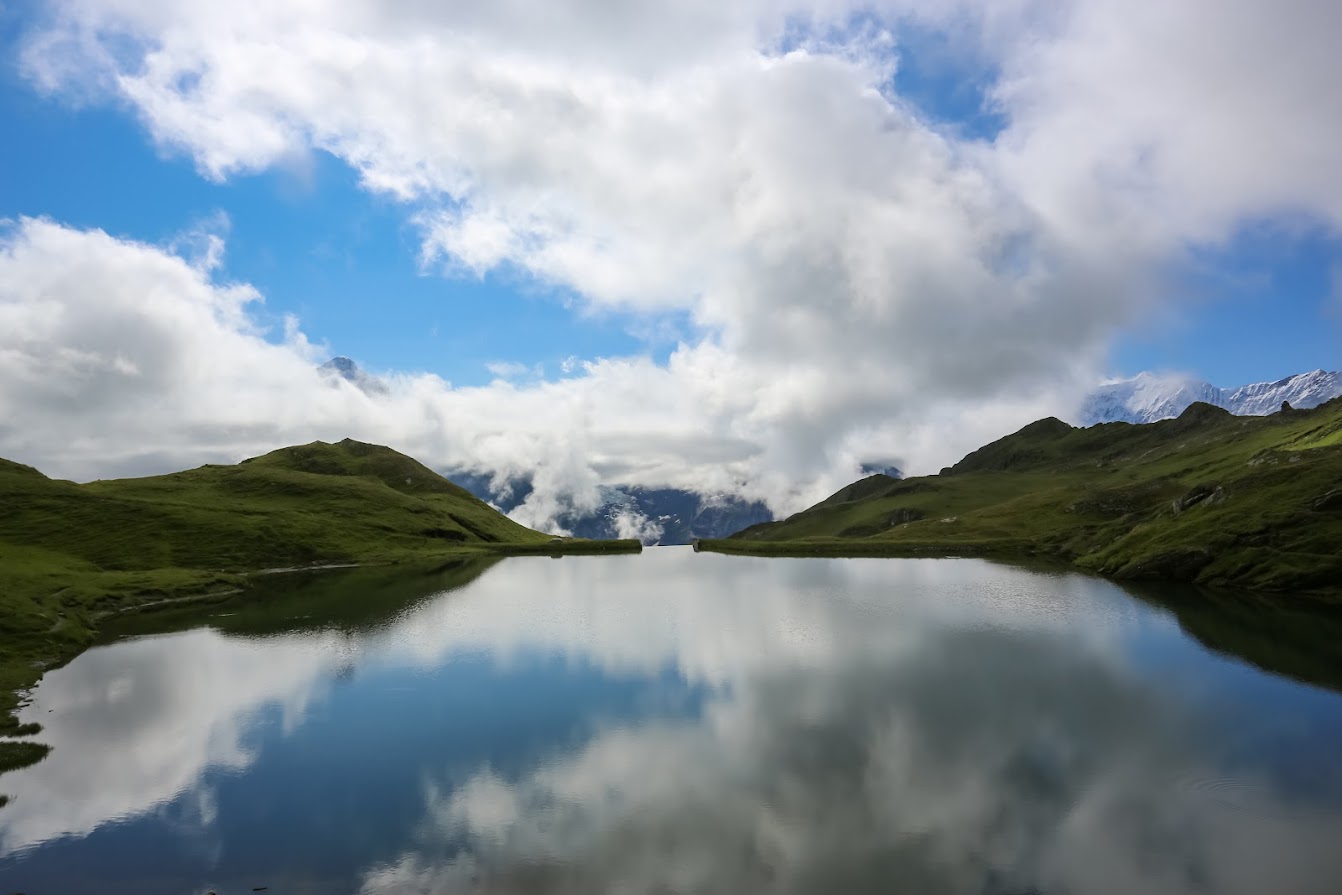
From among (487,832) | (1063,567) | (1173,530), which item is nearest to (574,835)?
(487,832)

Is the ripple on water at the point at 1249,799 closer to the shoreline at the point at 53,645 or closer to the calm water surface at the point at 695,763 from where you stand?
the calm water surface at the point at 695,763

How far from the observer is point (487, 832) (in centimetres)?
2775

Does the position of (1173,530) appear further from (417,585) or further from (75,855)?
(75,855)

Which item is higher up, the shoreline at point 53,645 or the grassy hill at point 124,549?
the grassy hill at point 124,549

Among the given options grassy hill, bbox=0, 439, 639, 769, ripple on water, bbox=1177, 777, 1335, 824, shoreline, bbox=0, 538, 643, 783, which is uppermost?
grassy hill, bbox=0, 439, 639, 769

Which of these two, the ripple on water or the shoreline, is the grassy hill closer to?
the shoreline

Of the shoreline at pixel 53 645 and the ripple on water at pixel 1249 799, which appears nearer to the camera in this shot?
the ripple on water at pixel 1249 799

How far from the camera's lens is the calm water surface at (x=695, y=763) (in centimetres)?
2517

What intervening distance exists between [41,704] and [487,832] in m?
40.5

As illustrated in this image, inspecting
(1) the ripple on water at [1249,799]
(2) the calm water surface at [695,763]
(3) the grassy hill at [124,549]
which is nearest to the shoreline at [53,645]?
(3) the grassy hill at [124,549]

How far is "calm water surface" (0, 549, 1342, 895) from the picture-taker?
991 inches

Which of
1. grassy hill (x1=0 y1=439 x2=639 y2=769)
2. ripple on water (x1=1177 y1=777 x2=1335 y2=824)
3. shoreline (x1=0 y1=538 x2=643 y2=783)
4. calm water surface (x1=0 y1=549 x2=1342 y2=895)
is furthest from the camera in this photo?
grassy hill (x1=0 y1=439 x2=639 y2=769)

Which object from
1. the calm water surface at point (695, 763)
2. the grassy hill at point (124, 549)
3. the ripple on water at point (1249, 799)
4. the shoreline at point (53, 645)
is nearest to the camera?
the calm water surface at point (695, 763)

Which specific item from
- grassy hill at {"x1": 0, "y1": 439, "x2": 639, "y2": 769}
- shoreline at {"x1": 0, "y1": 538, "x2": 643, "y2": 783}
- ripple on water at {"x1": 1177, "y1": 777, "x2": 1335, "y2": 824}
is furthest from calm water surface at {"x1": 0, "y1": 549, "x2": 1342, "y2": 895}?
grassy hill at {"x1": 0, "y1": 439, "x2": 639, "y2": 769}
